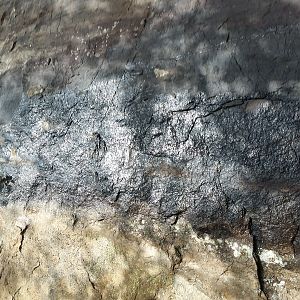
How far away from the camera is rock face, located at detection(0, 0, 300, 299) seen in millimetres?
2164

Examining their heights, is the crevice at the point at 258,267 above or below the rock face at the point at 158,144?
below

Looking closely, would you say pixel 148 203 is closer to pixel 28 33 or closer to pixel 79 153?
pixel 79 153

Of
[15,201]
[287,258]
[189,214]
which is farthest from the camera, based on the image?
[15,201]

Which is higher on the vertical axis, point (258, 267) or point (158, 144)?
point (158, 144)

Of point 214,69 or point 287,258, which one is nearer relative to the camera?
point 287,258

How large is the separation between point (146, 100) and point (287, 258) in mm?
912

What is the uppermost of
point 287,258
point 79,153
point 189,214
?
point 79,153

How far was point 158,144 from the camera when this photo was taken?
233 cm

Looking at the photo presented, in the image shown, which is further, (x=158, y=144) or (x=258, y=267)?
(x=158, y=144)

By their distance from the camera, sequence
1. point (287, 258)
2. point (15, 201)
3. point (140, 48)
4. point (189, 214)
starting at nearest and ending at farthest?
point (287, 258) < point (189, 214) < point (140, 48) < point (15, 201)

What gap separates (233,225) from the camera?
220 centimetres

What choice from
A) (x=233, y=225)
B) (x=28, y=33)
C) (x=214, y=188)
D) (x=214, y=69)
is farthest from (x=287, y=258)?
→ (x=28, y=33)

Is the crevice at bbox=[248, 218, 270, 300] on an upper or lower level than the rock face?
lower

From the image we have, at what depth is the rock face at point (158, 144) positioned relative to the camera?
2.16 metres
